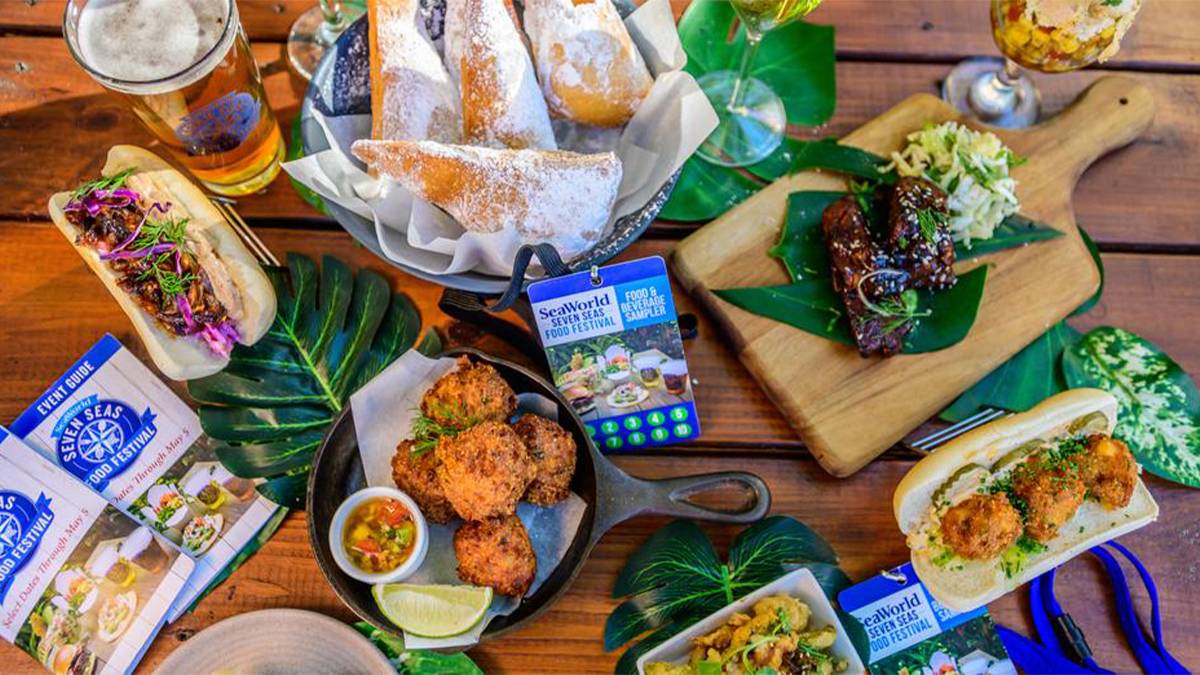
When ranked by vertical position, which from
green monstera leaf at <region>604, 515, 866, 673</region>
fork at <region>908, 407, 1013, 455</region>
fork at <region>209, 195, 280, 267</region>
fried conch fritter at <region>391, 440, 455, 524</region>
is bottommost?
green monstera leaf at <region>604, 515, 866, 673</region>

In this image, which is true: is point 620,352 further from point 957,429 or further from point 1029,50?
point 1029,50

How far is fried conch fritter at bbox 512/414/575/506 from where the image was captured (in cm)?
151

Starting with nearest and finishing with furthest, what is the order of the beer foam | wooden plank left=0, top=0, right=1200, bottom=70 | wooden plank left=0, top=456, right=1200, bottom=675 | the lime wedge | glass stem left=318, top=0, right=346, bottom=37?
the lime wedge < the beer foam < wooden plank left=0, top=456, right=1200, bottom=675 < glass stem left=318, top=0, right=346, bottom=37 < wooden plank left=0, top=0, right=1200, bottom=70

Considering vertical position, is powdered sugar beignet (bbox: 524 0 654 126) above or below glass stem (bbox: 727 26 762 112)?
above

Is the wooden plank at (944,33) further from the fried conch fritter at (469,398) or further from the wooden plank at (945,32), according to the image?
the fried conch fritter at (469,398)

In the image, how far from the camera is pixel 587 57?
5.09 feet

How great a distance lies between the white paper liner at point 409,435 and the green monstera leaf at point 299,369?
0.10 m

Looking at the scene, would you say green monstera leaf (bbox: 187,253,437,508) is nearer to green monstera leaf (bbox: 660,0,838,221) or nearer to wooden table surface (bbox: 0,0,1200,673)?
wooden table surface (bbox: 0,0,1200,673)

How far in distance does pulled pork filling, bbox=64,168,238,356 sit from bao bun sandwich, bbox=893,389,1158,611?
1.22 metres

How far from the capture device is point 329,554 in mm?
1485

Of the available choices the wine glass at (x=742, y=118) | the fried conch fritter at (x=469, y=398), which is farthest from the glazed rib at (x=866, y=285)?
the fried conch fritter at (x=469, y=398)

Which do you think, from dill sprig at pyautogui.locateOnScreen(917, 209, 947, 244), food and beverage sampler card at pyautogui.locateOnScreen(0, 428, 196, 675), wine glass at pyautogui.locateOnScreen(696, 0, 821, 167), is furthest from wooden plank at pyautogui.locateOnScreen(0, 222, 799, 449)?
dill sprig at pyautogui.locateOnScreen(917, 209, 947, 244)

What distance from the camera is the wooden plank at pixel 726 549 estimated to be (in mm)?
1620

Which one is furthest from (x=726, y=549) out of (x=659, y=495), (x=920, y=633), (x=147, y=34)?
(x=147, y=34)
